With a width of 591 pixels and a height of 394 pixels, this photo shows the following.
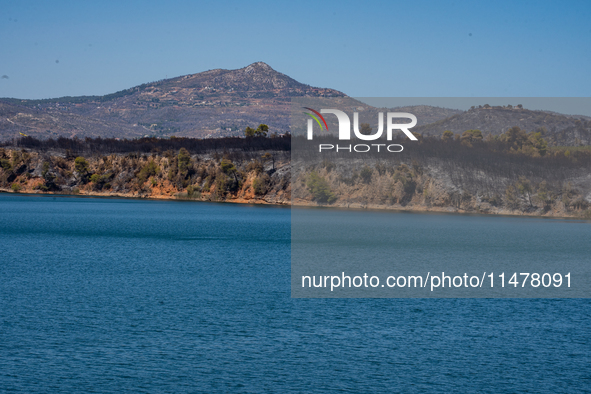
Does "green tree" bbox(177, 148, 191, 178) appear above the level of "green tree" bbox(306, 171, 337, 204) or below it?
above

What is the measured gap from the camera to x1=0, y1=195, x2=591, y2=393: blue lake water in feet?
49.1

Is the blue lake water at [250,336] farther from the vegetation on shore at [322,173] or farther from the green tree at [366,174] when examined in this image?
the vegetation on shore at [322,173]

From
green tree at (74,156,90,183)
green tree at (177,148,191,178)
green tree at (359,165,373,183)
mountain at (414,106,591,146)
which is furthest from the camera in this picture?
mountain at (414,106,591,146)

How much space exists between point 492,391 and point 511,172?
93895mm

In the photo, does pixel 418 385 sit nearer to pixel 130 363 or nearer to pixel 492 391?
pixel 492 391

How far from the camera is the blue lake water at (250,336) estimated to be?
49.1 feet

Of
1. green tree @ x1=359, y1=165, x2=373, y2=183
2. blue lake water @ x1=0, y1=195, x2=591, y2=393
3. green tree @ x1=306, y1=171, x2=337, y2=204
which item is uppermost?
green tree @ x1=359, y1=165, x2=373, y2=183

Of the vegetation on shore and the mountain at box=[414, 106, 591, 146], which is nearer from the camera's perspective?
the vegetation on shore

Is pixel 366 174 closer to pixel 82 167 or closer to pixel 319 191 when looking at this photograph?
pixel 319 191

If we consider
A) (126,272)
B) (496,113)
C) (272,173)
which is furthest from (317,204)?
(496,113)

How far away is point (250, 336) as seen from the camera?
61.0ft

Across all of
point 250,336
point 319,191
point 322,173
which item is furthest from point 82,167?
point 250,336

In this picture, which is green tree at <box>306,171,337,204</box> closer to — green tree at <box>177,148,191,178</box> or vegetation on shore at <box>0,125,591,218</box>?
vegetation on shore at <box>0,125,591,218</box>

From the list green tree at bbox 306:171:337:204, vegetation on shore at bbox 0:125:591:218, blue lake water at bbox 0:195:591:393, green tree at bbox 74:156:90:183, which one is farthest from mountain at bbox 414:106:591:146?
blue lake water at bbox 0:195:591:393
